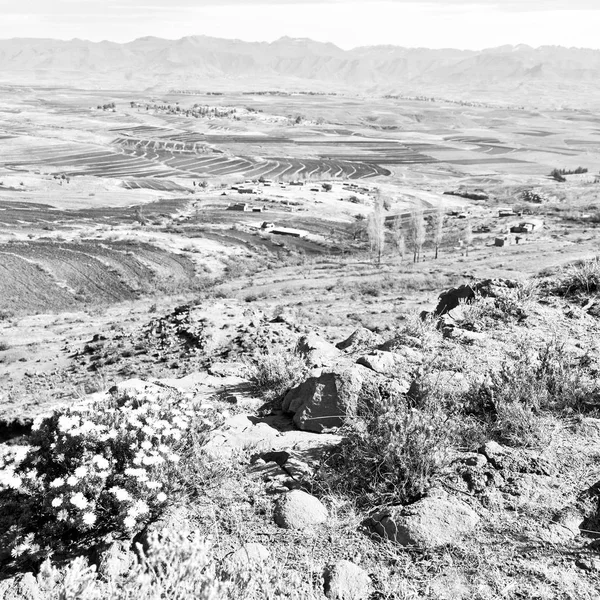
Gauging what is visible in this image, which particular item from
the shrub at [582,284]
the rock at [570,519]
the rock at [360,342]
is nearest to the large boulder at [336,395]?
the rock at [570,519]

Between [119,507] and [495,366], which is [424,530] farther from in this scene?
[495,366]

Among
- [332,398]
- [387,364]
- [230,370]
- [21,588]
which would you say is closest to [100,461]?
[21,588]

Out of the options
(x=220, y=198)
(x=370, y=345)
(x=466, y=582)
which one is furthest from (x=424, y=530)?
(x=220, y=198)

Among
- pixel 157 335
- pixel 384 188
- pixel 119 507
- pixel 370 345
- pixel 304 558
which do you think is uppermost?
pixel 119 507

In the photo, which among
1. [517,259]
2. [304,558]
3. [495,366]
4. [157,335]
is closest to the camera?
[304,558]

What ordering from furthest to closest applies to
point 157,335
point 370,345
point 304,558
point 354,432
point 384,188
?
point 384,188, point 157,335, point 370,345, point 354,432, point 304,558

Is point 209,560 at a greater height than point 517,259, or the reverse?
point 209,560
